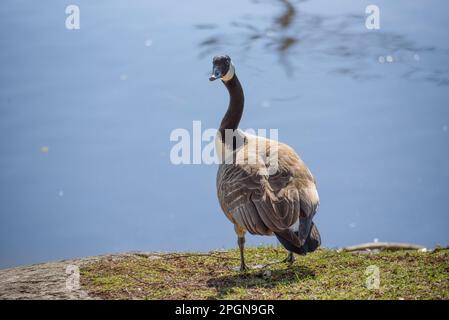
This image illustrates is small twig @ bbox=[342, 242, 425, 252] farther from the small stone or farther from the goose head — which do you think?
the goose head

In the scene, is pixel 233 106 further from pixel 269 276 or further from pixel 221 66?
pixel 269 276

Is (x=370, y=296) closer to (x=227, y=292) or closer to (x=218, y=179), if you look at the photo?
(x=227, y=292)

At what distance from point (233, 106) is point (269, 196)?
2.49 m

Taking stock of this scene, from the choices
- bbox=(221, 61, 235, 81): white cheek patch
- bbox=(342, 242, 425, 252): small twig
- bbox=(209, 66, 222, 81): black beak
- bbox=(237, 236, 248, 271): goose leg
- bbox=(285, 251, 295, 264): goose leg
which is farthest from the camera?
bbox=(342, 242, 425, 252): small twig

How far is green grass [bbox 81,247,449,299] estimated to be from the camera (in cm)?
709

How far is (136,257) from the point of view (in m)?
9.49

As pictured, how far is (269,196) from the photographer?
7.58 m

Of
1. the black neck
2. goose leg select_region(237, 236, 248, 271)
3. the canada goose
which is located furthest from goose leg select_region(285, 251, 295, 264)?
the black neck

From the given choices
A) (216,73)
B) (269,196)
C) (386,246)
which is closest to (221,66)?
(216,73)

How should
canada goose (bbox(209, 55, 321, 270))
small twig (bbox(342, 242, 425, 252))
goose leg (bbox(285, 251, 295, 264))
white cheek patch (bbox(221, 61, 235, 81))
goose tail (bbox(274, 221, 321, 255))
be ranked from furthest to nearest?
small twig (bbox(342, 242, 425, 252))
white cheek patch (bbox(221, 61, 235, 81))
goose leg (bbox(285, 251, 295, 264))
canada goose (bbox(209, 55, 321, 270))
goose tail (bbox(274, 221, 321, 255))

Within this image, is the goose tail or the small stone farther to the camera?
the small stone

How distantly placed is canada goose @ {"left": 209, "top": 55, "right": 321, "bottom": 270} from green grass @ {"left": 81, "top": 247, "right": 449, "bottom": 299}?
1.62 ft
